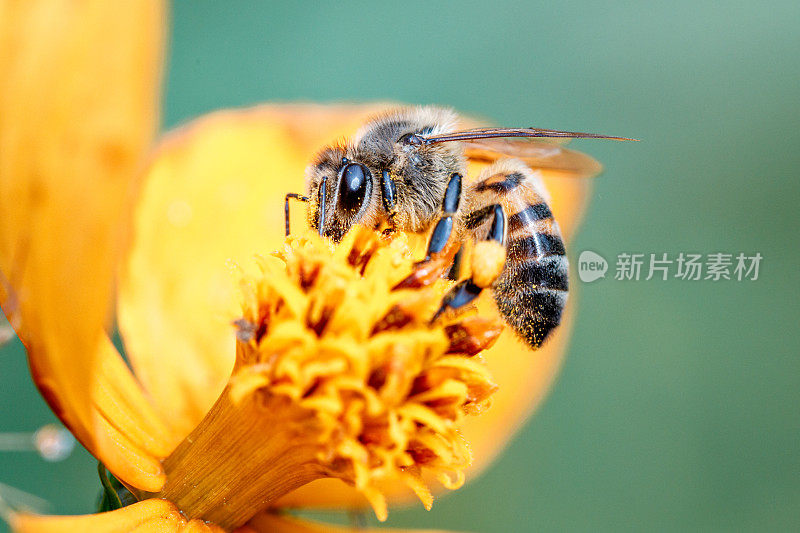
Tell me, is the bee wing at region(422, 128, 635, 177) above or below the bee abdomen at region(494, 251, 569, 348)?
above

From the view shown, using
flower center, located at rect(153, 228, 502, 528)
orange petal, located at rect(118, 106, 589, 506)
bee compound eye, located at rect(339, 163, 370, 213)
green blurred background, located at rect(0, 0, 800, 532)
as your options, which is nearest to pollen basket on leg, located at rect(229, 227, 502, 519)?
flower center, located at rect(153, 228, 502, 528)

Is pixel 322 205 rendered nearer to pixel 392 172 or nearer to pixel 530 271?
pixel 392 172

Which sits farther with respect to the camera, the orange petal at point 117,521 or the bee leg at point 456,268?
the bee leg at point 456,268

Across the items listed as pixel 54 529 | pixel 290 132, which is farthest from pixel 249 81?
pixel 54 529

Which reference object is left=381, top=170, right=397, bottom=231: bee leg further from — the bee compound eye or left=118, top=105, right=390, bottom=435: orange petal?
left=118, top=105, right=390, bottom=435: orange petal

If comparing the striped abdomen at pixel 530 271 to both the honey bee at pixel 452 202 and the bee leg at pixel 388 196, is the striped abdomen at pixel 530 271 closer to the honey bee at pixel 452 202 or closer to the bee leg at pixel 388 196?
the honey bee at pixel 452 202

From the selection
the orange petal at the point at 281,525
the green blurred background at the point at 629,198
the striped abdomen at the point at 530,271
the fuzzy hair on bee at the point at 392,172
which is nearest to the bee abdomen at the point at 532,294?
the striped abdomen at the point at 530,271

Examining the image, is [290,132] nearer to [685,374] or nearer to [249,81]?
[249,81]
